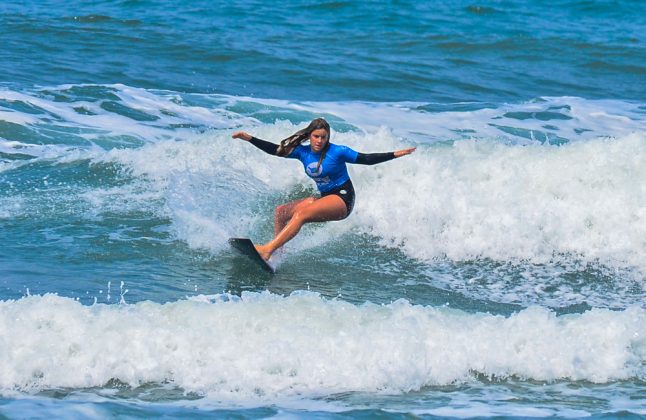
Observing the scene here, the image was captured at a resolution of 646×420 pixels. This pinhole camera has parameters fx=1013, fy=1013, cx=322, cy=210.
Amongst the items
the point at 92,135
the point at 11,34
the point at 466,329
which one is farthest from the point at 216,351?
the point at 11,34

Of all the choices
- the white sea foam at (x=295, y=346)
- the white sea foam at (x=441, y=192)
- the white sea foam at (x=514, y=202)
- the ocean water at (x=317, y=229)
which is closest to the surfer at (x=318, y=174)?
the ocean water at (x=317, y=229)

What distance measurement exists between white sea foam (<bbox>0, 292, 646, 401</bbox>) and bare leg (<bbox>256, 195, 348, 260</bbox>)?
1.69 metres

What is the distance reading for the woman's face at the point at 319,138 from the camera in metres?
8.42

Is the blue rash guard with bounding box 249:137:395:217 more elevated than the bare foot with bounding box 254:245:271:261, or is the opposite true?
Answer: the blue rash guard with bounding box 249:137:395:217

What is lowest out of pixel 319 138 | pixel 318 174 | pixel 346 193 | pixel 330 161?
pixel 346 193

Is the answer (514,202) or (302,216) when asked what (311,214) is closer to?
(302,216)

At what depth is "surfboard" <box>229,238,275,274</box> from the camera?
8539 millimetres

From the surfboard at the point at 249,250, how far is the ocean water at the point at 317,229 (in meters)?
0.13

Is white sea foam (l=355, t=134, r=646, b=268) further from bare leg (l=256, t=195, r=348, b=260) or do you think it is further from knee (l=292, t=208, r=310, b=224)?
knee (l=292, t=208, r=310, b=224)

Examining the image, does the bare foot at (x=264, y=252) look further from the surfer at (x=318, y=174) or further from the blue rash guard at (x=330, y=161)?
the blue rash guard at (x=330, y=161)

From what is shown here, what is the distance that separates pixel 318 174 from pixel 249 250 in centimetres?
89

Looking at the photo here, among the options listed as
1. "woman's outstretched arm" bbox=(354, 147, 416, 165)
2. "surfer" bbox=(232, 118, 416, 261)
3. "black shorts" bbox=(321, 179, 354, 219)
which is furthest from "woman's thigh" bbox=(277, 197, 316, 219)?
"woman's outstretched arm" bbox=(354, 147, 416, 165)

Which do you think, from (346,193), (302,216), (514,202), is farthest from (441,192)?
(302,216)

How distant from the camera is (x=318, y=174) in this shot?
28.8 ft
